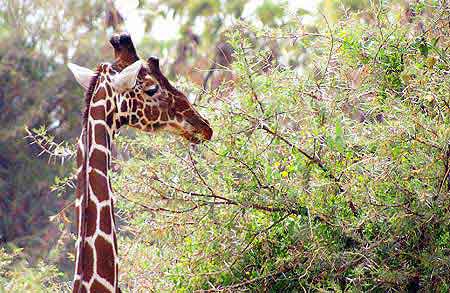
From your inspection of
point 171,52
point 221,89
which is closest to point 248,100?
point 221,89

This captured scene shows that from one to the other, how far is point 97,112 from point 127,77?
16cm

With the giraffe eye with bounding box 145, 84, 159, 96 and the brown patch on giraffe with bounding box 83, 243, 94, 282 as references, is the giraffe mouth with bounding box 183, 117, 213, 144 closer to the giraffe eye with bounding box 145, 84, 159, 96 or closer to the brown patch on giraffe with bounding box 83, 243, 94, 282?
the giraffe eye with bounding box 145, 84, 159, 96

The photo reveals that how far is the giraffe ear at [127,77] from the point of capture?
3332 millimetres

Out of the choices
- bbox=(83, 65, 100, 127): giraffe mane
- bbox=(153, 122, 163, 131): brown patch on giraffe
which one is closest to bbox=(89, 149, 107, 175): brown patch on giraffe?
bbox=(83, 65, 100, 127): giraffe mane

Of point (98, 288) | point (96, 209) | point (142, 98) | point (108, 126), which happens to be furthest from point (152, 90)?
point (98, 288)

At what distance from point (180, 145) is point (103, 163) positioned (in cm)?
49

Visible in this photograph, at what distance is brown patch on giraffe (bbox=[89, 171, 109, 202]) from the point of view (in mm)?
3236

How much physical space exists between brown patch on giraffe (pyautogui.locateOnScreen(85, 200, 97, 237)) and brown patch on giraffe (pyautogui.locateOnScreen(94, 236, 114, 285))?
0.11 ft

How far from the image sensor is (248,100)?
3.44 metres

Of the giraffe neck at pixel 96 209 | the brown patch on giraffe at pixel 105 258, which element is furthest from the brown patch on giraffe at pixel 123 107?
the brown patch on giraffe at pixel 105 258

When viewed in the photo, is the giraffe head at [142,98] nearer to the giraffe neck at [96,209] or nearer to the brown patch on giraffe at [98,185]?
the giraffe neck at [96,209]

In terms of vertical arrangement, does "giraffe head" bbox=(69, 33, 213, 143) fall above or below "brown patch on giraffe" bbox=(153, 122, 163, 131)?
above

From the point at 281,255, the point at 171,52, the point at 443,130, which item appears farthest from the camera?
the point at 171,52

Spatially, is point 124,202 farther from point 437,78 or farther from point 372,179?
point 437,78
